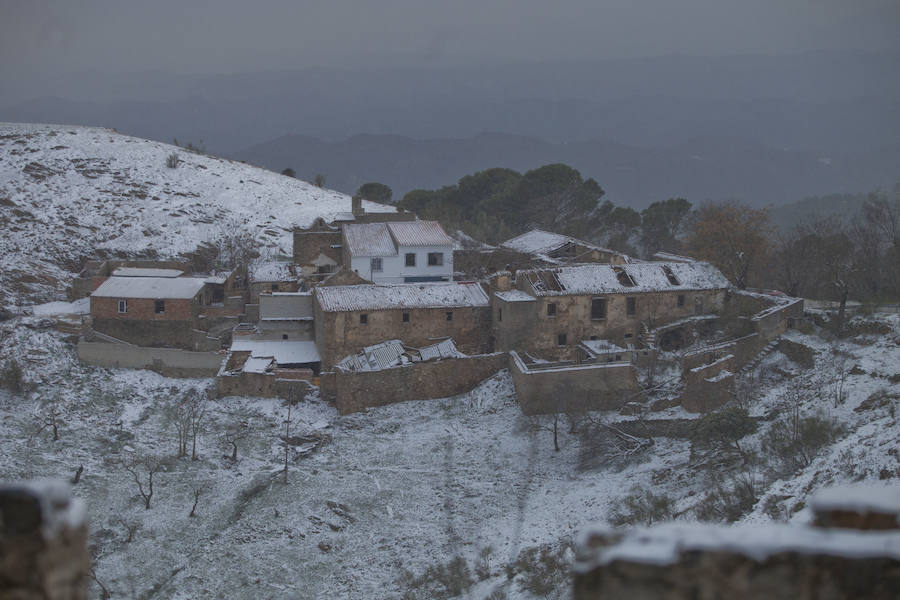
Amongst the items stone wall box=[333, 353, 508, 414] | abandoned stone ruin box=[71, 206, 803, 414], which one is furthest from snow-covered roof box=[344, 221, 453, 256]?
stone wall box=[333, 353, 508, 414]

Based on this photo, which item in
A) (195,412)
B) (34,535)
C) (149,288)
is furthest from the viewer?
(149,288)

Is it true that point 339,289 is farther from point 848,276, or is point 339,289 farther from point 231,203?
point 231,203

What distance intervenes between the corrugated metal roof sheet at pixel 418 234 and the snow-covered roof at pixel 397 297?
672 cm

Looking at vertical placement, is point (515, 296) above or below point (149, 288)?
above

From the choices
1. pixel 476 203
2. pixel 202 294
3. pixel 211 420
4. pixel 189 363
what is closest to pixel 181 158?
pixel 476 203

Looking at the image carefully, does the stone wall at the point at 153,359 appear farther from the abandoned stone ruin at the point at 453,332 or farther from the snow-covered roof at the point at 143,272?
the snow-covered roof at the point at 143,272

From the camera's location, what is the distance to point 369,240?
40.2 meters

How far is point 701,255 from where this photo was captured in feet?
133

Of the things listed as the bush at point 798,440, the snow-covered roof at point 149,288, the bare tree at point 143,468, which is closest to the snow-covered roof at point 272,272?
the snow-covered roof at point 149,288

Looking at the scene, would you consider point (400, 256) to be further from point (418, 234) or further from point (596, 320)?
point (596, 320)

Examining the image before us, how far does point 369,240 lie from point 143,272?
11.5 meters

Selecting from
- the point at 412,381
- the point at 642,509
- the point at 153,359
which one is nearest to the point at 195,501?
the point at 412,381

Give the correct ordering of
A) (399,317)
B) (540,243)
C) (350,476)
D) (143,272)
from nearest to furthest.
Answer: (350,476), (399,317), (143,272), (540,243)

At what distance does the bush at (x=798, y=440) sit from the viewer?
18.4m
